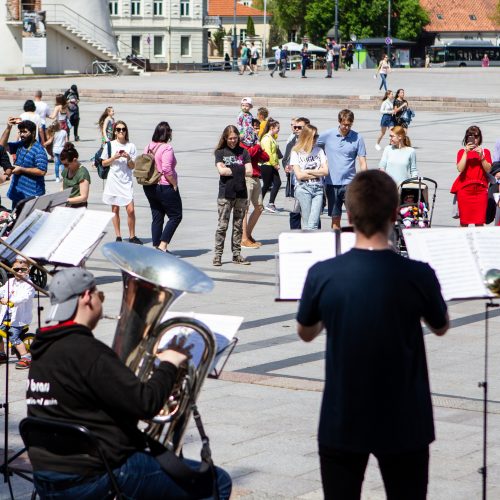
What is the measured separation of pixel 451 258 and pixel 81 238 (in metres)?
2.30

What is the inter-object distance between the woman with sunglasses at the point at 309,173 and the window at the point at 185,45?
3296 inches

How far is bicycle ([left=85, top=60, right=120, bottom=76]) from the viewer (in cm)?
6950

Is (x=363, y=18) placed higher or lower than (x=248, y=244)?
higher

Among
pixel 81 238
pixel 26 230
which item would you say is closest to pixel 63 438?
pixel 81 238

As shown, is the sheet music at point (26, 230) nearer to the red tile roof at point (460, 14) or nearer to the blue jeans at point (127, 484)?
the blue jeans at point (127, 484)

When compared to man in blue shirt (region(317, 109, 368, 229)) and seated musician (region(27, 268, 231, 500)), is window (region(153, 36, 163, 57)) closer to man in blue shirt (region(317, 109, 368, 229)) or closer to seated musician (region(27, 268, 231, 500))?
man in blue shirt (region(317, 109, 368, 229))

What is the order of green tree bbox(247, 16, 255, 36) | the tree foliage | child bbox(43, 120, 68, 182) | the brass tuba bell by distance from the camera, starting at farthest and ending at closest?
green tree bbox(247, 16, 255, 36)
the tree foliage
child bbox(43, 120, 68, 182)
the brass tuba bell

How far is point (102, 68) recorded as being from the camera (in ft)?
228

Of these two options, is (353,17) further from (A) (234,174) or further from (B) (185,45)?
(A) (234,174)

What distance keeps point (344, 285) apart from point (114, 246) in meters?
1.11

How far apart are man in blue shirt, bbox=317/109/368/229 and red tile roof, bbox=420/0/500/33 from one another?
113 metres

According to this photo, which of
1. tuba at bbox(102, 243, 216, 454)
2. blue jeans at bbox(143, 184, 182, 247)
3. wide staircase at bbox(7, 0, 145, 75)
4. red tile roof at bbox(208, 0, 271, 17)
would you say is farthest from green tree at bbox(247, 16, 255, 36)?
tuba at bbox(102, 243, 216, 454)

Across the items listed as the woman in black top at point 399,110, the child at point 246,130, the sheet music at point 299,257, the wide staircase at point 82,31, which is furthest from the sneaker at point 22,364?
the wide staircase at point 82,31

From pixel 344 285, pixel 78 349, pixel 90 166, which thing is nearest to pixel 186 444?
pixel 78 349
